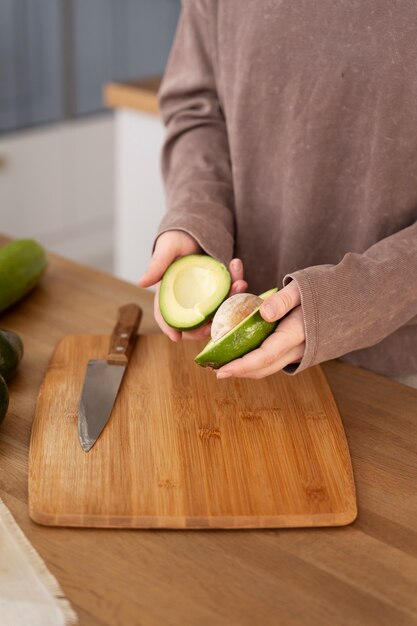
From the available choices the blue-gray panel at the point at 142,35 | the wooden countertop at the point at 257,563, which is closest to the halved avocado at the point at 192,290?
the wooden countertop at the point at 257,563

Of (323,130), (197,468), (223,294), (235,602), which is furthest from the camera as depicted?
(323,130)

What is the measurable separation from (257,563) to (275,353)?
23 cm

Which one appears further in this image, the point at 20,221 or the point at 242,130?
the point at 20,221

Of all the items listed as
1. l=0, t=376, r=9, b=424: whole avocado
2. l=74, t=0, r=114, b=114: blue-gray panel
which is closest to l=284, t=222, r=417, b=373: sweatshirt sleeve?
l=0, t=376, r=9, b=424: whole avocado

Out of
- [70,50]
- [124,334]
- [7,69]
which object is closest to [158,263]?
[124,334]

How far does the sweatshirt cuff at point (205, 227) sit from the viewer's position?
116cm

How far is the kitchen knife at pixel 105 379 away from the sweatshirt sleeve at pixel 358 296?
23 cm

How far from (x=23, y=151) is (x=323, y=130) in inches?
90.5

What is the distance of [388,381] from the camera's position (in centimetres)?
116

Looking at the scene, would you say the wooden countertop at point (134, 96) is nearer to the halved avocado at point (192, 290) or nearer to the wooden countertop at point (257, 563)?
the halved avocado at point (192, 290)

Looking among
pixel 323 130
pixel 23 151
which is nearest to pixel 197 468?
pixel 323 130

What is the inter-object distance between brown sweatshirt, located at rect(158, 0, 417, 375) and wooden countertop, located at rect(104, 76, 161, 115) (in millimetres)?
966

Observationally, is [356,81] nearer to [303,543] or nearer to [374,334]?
[374,334]

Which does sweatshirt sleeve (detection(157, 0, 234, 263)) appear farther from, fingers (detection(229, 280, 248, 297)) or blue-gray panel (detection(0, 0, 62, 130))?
blue-gray panel (detection(0, 0, 62, 130))
